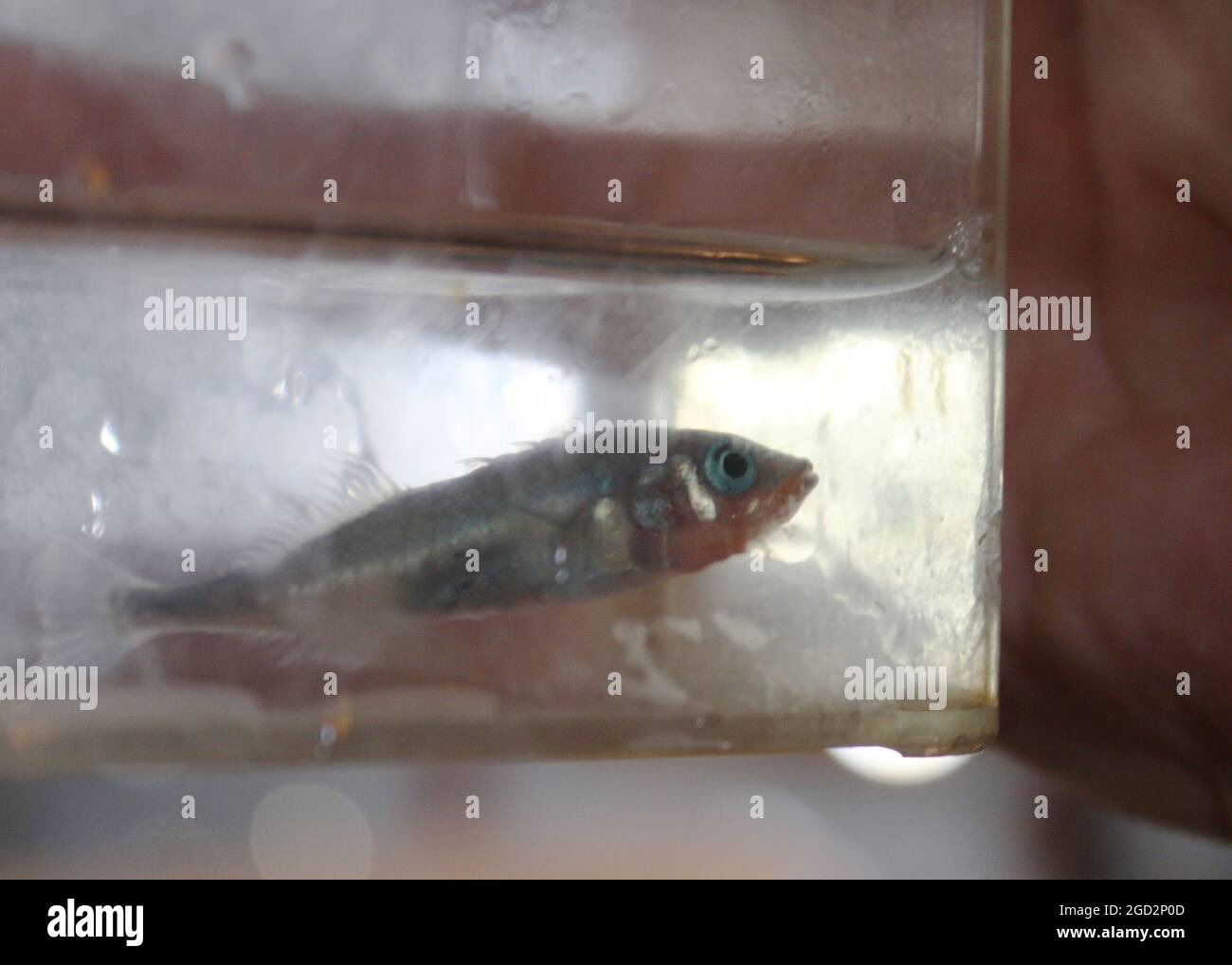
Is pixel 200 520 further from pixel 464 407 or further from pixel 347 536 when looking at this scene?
pixel 464 407

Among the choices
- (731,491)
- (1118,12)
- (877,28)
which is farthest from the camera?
(1118,12)

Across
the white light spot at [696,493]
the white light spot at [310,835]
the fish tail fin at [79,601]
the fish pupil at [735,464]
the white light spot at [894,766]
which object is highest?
the fish pupil at [735,464]

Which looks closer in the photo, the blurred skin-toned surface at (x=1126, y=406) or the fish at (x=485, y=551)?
the fish at (x=485, y=551)

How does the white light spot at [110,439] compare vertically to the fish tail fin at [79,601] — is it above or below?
above

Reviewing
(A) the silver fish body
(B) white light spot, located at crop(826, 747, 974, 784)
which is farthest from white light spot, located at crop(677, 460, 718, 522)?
(B) white light spot, located at crop(826, 747, 974, 784)

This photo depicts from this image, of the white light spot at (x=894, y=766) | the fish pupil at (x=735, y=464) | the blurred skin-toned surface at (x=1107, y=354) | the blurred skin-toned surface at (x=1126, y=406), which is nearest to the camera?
the fish pupil at (x=735, y=464)

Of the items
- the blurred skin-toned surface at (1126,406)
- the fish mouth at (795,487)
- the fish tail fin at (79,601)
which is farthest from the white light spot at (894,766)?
the fish tail fin at (79,601)

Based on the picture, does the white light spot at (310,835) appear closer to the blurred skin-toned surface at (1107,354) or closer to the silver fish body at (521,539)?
the silver fish body at (521,539)

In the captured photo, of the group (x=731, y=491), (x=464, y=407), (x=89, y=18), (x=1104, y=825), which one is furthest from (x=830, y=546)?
(x=89, y=18)
